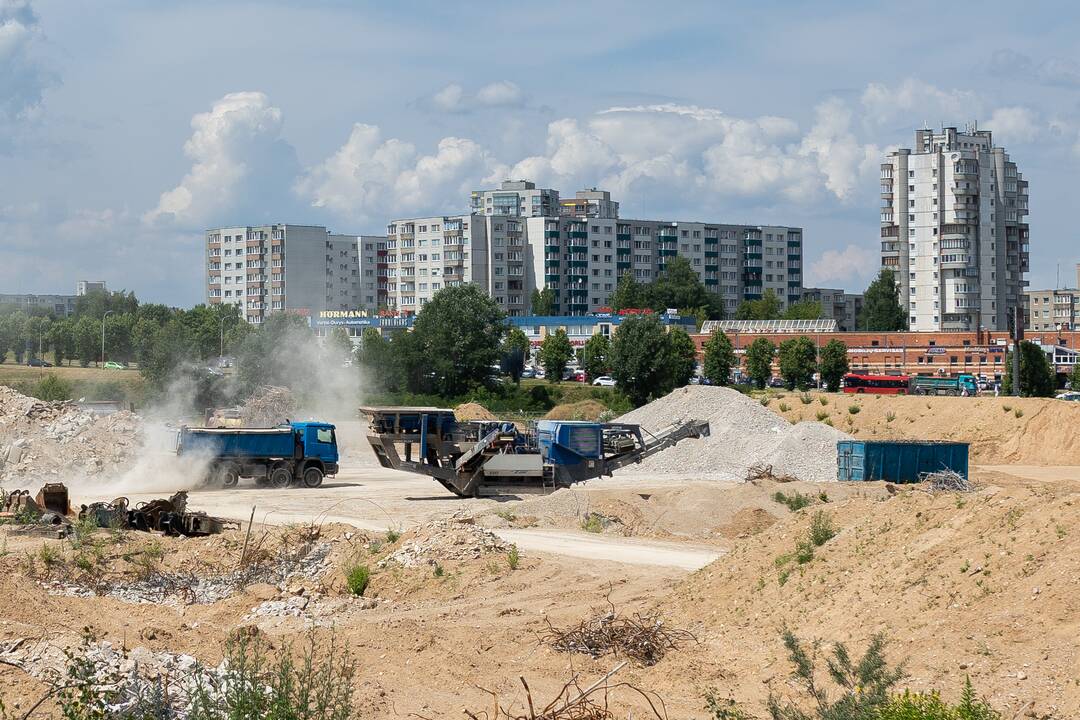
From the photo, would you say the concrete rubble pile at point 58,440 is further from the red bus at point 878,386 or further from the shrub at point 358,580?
the red bus at point 878,386

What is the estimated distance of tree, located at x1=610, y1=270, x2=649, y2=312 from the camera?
142 metres

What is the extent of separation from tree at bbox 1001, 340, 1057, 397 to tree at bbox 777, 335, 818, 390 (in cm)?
1691

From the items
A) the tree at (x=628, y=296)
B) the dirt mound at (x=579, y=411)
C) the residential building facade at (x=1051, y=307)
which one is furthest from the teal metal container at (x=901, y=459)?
the residential building facade at (x=1051, y=307)

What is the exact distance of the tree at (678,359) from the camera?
83.2 metres

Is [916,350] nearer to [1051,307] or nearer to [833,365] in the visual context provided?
[833,365]

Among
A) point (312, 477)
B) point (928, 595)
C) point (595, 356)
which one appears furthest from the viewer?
point (595, 356)

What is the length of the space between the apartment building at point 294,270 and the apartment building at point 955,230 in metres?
66.2

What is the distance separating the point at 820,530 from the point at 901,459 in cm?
2198

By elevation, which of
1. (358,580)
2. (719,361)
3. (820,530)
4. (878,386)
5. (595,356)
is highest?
(595,356)

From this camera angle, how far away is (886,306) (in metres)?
132

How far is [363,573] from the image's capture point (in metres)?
22.6

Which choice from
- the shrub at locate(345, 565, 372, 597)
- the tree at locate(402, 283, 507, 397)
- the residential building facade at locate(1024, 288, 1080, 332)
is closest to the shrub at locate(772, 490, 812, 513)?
the shrub at locate(345, 565, 372, 597)

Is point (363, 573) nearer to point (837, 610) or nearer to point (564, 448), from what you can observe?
point (837, 610)

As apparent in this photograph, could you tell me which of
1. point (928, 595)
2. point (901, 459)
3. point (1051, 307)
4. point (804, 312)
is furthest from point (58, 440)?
point (1051, 307)
